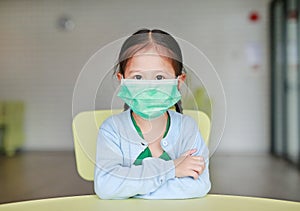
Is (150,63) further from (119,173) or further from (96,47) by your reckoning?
(96,47)

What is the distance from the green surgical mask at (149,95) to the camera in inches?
32.6

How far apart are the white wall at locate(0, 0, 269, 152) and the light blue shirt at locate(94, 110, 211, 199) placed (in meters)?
5.99

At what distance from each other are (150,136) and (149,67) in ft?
0.49

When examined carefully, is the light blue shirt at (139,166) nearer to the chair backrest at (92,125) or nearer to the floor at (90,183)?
the chair backrest at (92,125)

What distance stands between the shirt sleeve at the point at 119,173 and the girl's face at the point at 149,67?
0.16m

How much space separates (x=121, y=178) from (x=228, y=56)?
6.36 m

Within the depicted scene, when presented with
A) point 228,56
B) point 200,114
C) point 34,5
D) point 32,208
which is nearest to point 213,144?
point 200,114

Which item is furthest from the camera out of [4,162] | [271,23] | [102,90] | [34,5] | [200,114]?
[34,5]

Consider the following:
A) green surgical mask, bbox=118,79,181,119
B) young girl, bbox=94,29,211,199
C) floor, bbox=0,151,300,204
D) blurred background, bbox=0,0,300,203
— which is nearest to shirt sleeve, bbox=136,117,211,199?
young girl, bbox=94,29,211,199

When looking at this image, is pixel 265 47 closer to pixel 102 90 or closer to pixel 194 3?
pixel 194 3

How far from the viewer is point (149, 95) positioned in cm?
82

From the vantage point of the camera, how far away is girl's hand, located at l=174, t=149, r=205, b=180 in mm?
924

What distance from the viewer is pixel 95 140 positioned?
0.95 metres

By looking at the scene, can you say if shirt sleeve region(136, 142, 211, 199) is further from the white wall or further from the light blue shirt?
the white wall
